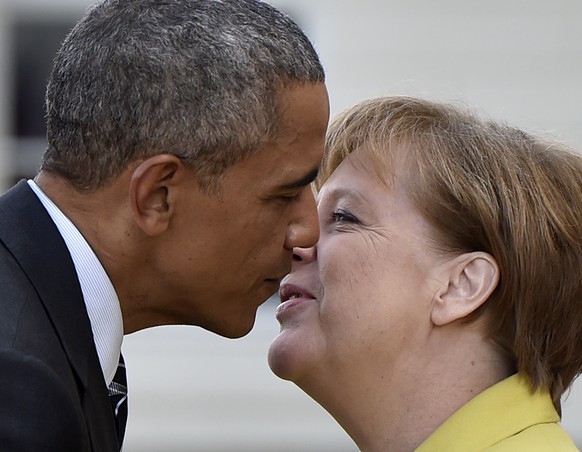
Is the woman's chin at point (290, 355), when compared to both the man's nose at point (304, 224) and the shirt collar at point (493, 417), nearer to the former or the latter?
the man's nose at point (304, 224)

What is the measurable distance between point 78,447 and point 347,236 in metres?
1.08

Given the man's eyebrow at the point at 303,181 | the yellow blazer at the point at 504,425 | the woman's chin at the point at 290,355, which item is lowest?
the yellow blazer at the point at 504,425

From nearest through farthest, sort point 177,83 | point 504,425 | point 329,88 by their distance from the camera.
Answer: point 177,83
point 504,425
point 329,88

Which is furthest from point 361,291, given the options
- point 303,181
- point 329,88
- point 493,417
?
point 329,88

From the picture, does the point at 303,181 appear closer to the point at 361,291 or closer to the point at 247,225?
the point at 247,225

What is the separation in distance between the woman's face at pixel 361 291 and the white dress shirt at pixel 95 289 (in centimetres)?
54

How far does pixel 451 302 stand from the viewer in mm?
3102

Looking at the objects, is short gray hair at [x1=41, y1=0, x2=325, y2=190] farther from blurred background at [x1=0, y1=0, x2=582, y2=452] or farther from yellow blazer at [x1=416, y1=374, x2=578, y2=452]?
Answer: blurred background at [x1=0, y1=0, x2=582, y2=452]

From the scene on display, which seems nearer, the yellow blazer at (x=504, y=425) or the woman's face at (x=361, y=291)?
the yellow blazer at (x=504, y=425)

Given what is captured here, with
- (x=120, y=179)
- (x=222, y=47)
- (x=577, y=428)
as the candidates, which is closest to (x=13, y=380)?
(x=120, y=179)

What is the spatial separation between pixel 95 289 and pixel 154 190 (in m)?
0.27

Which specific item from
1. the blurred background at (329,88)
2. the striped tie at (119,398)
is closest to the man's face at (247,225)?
the striped tie at (119,398)

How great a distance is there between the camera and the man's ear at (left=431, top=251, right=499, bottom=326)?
10.1 ft

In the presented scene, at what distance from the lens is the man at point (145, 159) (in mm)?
2709
